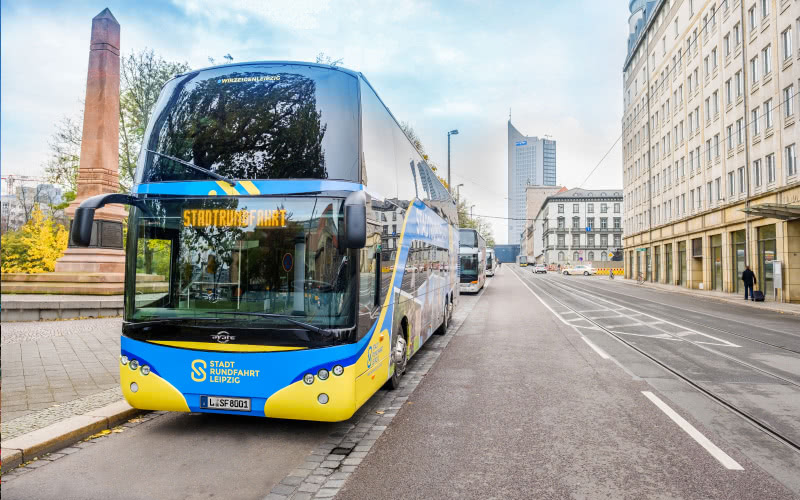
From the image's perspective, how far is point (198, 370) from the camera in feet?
17.8

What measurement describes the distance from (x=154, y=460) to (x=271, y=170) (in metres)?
2.84

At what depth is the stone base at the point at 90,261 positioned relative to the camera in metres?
17.9

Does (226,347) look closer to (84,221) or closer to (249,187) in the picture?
(249,187)

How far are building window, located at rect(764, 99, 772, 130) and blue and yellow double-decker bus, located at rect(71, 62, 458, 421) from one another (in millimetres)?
30475

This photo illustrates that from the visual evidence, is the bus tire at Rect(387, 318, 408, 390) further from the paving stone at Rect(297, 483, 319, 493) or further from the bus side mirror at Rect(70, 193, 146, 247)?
the bus side mirror at Rect(70, 193, 146, 247)

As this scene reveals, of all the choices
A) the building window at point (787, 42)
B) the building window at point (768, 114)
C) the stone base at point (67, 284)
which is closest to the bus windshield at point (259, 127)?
the stone base at point (67, 284)

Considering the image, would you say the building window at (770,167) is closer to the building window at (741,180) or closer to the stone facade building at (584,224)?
the building window at (741,180)

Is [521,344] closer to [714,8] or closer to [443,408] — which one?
[443,408]

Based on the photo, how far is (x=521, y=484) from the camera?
4398mm

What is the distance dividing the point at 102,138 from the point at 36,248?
973 centimetres

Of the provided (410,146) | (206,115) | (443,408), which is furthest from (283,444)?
(410,146)

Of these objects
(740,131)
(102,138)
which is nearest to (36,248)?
(102,138)

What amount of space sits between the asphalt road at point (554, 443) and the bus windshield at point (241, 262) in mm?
1514

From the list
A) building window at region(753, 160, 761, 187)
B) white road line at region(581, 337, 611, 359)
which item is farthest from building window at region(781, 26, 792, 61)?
white road line at region(581, 337, 611, 359)
